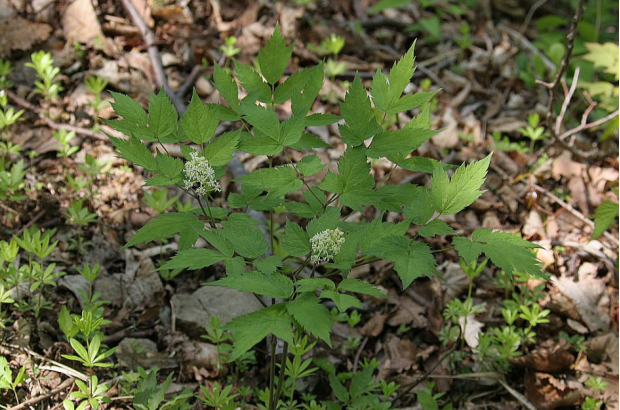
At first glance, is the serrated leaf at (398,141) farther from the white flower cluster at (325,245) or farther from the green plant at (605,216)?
the green plant at (605,216)

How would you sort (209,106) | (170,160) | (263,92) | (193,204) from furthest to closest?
(193,204) < (263,92) < (209,106) < (170,160)

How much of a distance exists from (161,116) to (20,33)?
2.98m

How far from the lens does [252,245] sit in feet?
5.37

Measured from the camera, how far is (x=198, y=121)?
5.57 feet

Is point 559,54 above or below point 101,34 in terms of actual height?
below

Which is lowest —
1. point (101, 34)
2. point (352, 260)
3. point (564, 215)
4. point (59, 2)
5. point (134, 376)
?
point (564, 215)

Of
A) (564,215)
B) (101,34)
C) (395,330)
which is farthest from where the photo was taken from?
(101,34)

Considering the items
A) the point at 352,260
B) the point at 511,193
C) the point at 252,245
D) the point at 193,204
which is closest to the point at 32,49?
the point at 193,204

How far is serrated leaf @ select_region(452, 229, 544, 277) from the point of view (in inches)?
59.8

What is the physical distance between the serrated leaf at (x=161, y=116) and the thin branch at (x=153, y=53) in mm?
2103

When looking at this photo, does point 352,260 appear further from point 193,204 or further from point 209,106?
point 193,204

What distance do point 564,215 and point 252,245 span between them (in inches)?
116

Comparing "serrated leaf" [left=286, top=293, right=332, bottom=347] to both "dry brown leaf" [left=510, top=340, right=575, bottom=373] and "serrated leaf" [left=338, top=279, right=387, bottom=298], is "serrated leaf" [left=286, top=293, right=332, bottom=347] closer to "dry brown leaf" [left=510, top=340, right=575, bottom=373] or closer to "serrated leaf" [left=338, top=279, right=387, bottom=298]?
"serrated leaf" [left=338, top=279, right=387, bottom=298]

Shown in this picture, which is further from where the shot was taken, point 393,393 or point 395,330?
point 395,330
